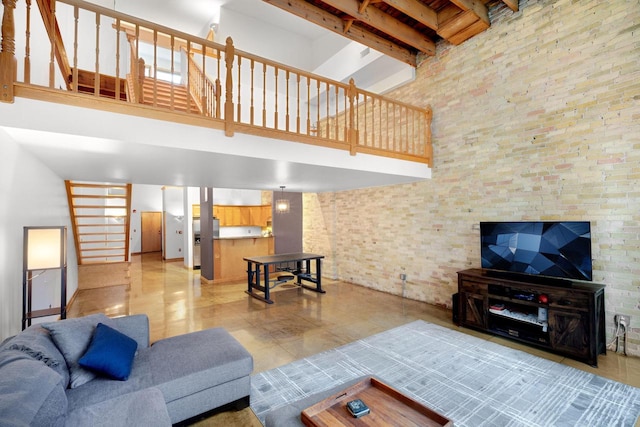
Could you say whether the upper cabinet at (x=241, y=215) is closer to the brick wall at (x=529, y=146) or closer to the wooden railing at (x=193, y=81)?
the wooden railing at (x=193, y=81)

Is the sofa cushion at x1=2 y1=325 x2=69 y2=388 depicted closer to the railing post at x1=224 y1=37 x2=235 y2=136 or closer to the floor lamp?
the floor lamp

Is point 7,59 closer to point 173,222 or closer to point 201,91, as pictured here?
point 201,91

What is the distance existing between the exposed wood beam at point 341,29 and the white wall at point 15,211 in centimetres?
381

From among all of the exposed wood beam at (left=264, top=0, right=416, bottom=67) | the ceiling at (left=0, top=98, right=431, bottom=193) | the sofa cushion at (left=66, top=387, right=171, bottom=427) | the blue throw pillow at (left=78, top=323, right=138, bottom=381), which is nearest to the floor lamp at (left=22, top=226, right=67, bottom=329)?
the ceiling at (left=0, top=98, right=431, bottom=193)

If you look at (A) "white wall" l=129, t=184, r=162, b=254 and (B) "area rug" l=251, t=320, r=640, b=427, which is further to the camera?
(A) "white wall" l=129, t=184, r=162, b=254

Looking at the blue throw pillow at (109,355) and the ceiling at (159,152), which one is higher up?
the ceiling at (159,152)

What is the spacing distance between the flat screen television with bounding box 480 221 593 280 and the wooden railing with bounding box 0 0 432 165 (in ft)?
5.91

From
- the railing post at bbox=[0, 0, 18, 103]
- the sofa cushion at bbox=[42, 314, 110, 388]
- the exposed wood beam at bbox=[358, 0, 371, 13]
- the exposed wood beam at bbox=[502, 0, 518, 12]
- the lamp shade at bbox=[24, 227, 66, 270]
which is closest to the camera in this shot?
the sofa cushion at bbox=[42, 314, 110, 388]

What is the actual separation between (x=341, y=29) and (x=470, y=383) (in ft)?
17.7

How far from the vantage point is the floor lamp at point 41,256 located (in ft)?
9.45

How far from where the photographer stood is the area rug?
2.33 m

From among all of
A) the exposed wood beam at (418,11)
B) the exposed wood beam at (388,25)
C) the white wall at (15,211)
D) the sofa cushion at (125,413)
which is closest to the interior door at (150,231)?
the white wall at (15,211)

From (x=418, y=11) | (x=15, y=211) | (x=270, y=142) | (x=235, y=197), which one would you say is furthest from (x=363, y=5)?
(x=235, y=197)

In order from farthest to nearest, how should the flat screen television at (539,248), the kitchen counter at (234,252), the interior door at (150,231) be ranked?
the interior door at (150,231) < the kitchen counter at (234,252) < the flat screen television at (539,248)
